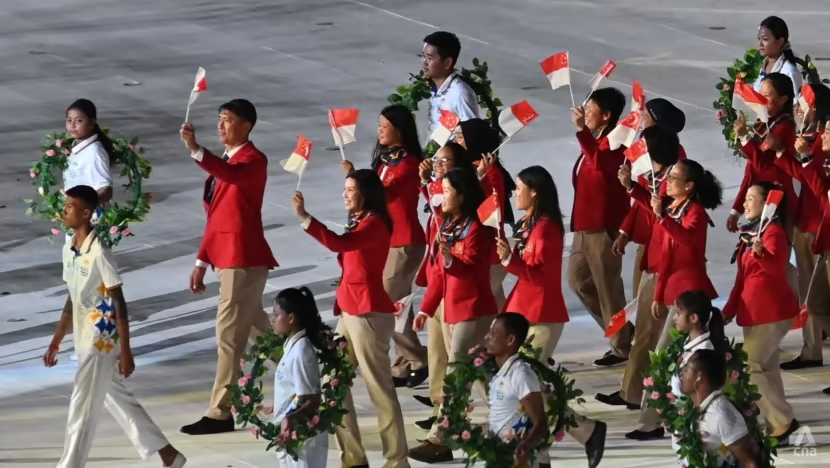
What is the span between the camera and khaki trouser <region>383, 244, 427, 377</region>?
44.1 feet

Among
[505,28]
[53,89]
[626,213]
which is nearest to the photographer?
[626,213]

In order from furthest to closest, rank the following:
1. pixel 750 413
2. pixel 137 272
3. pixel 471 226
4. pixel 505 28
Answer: pixel 505 28, pixel 137 272, pixel 471 226, pixel 750 413

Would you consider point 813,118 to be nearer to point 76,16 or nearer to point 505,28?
point 505,28

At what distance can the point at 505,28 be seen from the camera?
23.6 metres

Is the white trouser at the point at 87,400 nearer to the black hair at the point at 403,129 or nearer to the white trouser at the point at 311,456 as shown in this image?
the white trouser at the point at 311,456

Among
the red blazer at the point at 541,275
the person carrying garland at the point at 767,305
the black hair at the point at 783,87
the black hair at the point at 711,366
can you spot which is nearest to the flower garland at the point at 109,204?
the red blazer at the point at 541,275

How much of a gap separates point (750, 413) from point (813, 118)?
4.88 metres

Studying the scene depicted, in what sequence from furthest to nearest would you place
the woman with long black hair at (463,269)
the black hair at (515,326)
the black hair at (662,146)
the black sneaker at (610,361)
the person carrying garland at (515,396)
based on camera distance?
the black sneaker at (610,361), the black hair at (662,146), the woman with long black hair at (463,269), the black hair at (515,326), the person carrying garland at (515,396)

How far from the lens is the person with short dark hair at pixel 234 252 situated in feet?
41.4

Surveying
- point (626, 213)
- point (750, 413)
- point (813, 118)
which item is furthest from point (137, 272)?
point (750, 413)

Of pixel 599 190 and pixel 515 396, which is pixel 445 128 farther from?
pixel 515 396

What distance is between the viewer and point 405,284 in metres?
13.5

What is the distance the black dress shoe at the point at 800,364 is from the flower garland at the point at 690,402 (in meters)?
3.15

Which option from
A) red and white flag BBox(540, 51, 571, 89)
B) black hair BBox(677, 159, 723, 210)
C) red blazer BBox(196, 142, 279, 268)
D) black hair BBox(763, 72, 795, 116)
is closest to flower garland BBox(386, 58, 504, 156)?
red and white flag BBox(540, 51, 571, 89)
